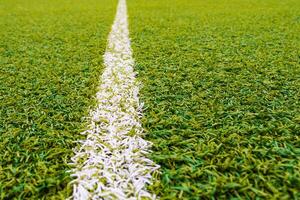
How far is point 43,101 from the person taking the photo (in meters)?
1.98

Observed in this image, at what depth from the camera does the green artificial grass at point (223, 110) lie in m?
1.25

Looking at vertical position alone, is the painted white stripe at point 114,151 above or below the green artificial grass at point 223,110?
Result: below

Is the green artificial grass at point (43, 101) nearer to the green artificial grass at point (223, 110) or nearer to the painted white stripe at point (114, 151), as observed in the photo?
the painted white stripe at point (114, 151)

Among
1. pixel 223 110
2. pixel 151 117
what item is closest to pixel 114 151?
pixel 151 117

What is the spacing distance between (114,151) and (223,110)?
674 millimetres

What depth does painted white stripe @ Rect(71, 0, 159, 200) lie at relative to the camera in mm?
1237

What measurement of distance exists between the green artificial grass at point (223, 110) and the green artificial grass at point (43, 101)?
0.39 m

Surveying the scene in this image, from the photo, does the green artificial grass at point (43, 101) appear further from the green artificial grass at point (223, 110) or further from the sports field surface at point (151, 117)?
the green artificial grass at point (223, 110)

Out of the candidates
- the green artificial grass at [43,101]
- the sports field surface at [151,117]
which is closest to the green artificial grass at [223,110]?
the sports field surface at [151,117]

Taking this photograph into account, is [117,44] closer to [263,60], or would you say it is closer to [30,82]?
[30,82]

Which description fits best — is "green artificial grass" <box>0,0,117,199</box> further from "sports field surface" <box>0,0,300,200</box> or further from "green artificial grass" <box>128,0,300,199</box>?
"green artificial grass" <box>128,0,300,199</box>

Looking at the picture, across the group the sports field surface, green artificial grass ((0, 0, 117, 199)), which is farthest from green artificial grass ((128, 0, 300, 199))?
green artificial grass ((0, 0, 117, 199))

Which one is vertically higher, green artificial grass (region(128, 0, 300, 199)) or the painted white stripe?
green artificial grass (region(128, 0, 300, 199))

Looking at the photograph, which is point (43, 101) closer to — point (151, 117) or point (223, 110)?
point (151, 117)
